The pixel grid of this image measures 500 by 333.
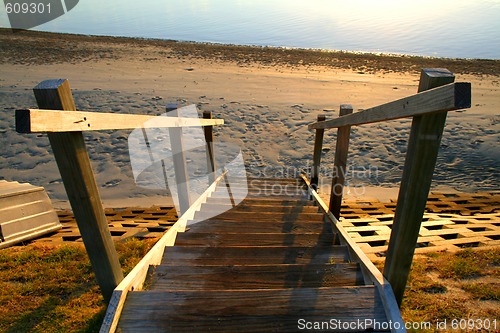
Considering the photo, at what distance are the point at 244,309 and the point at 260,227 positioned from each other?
1805 mm

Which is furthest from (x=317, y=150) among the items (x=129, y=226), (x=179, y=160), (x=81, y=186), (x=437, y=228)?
(x=81, y=186)

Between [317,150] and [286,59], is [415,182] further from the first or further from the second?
[286,59]

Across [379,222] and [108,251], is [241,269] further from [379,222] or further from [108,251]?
[379,222]

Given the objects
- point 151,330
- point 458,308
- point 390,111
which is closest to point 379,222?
point 458,308

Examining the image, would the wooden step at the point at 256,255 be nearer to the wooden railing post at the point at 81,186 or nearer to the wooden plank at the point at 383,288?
the wooden plank at the point at 383,288

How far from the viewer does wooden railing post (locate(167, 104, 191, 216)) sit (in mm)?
3566

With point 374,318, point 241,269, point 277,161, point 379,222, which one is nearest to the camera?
point 374,318

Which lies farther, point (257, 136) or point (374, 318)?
point (257, 136)

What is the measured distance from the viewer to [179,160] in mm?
3746

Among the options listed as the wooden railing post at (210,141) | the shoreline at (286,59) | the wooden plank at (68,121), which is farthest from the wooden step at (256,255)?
the shoreline at (286,59)

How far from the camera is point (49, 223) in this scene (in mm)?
3859

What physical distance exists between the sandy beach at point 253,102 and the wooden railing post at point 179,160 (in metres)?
3.03

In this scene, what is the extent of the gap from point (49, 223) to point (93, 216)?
8.72 feet

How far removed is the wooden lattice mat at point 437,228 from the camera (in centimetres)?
327
